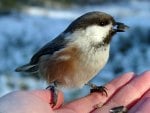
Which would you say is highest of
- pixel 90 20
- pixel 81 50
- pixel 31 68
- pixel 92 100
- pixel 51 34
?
pixel 90 20

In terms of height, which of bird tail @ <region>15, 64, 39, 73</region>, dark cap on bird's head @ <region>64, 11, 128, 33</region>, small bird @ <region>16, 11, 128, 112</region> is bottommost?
bird tail @ <region>15, 64, 39, 73</region>

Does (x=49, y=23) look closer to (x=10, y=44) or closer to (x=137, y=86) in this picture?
(x=10, y=44)

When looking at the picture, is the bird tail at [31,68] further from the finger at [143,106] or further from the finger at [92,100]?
the finger at [143,106]

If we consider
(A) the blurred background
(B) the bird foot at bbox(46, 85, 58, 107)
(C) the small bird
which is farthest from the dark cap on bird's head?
(A) the blurred background

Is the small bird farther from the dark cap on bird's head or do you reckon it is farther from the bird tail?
the bird tail

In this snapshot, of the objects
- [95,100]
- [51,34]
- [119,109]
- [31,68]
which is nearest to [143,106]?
[119,109]

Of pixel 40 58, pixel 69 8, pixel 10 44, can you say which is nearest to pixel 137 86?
pixel 40 58

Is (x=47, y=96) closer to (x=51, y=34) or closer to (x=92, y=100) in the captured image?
(x=92, y=100)
